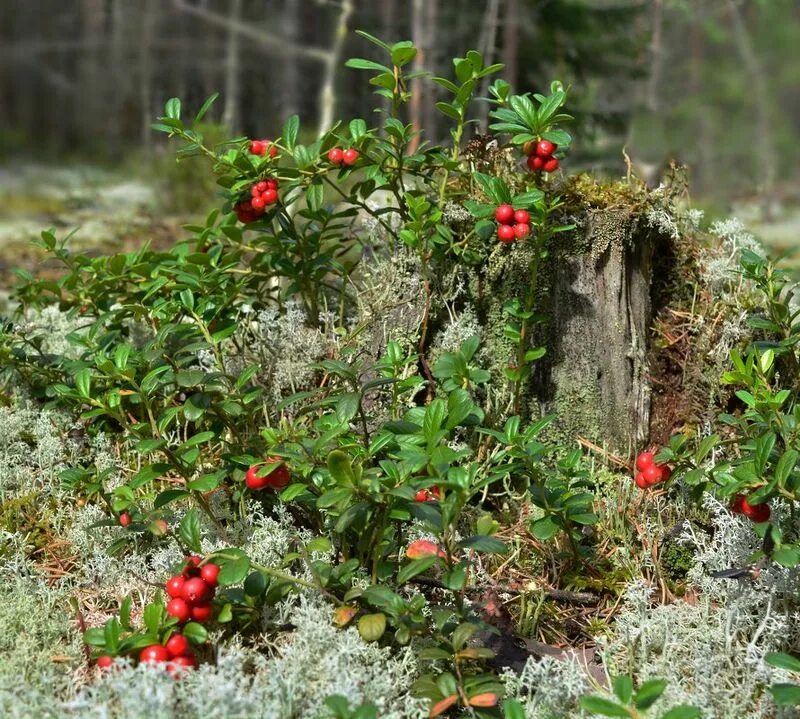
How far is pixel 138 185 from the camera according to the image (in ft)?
37.4

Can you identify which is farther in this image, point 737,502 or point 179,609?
point 737,502

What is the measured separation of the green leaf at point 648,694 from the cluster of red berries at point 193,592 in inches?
44.2

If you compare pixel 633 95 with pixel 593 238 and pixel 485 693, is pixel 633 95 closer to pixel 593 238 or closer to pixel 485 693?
pixel 593 238

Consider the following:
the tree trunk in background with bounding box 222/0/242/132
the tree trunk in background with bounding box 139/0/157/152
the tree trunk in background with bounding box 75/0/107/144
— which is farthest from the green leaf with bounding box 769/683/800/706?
the tree trunk in background with bounding box 75/0/107/144

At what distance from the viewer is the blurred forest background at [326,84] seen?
9062 mm

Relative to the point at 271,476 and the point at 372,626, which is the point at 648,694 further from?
the point at 271,476

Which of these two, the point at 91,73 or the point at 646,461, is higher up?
the point at 91,73

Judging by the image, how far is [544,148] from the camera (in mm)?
2895

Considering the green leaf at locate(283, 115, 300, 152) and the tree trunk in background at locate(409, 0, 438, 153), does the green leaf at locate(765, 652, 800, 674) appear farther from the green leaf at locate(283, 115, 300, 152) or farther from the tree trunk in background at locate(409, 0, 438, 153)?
the tree trunk in background at locate(409, 0, 438, 153)

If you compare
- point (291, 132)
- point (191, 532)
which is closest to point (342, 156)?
point (291, 132)

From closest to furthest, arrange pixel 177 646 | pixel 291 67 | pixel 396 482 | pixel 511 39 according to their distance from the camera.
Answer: pixel 177 646
pixel 396 482
pixel 511 39
pixel 291 67

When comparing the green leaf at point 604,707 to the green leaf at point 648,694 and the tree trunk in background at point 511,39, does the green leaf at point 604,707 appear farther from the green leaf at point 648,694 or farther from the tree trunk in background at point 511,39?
the tree trunk in background at point 511,39

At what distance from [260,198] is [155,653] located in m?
1.72

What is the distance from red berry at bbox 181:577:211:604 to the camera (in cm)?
222
